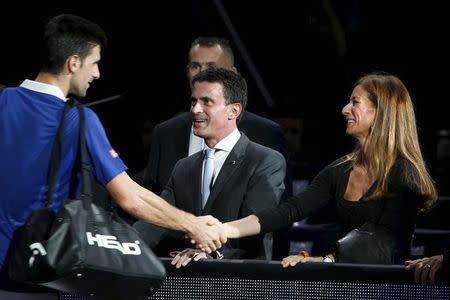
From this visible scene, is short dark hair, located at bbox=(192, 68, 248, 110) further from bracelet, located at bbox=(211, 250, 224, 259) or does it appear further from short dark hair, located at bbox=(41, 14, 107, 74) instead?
short dark hair, located at bbox=(41, 14, 107, 74)

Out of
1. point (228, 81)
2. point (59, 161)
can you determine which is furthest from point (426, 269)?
point (228, 81)

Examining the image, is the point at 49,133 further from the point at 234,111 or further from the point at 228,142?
the point at 234,111

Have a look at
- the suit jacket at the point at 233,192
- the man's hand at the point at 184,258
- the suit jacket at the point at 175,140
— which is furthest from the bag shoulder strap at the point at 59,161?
the suit jacket at the point at 175,140

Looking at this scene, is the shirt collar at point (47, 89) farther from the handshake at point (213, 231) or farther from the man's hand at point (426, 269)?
the man's hand at point (426, 269)

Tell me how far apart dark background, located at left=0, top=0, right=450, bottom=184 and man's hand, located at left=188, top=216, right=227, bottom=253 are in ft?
10.4

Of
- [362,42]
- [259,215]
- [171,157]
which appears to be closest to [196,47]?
[171,157]

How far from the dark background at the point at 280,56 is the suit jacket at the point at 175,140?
2201mm

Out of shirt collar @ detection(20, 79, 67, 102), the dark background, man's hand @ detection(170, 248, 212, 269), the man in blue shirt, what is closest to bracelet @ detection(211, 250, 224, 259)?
man's hand @ detection(170, 248, 212, 269)

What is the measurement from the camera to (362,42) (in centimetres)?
788

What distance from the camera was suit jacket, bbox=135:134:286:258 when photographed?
14.0 feet

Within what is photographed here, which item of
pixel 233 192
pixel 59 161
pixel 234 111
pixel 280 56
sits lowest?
pixel 233 192

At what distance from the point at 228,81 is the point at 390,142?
34.5 inches

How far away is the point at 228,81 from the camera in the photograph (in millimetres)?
4602

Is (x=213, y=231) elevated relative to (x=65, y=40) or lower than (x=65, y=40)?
lower
